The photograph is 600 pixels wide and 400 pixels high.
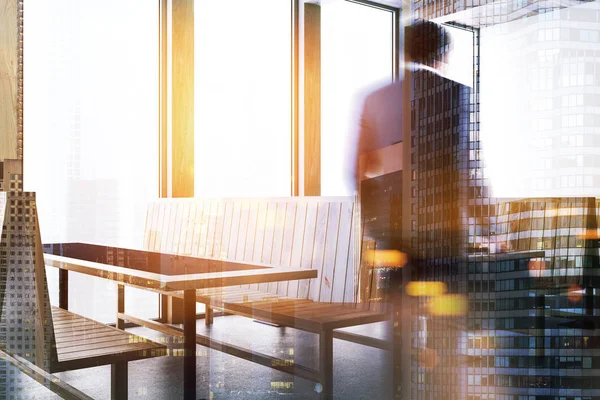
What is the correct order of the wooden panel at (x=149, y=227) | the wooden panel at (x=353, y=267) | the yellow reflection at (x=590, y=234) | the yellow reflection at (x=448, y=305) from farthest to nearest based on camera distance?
the wooden panel at (x=149, y=227), the wooden panel at (x=353, y=267), the yellow reflection at (x=448, y=305), the yellow reflection at (x=590, y=234)

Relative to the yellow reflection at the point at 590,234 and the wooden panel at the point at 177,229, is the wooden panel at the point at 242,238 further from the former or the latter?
the yellow reflection at the point at 590,234

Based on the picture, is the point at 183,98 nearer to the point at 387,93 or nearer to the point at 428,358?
the point at 387,93

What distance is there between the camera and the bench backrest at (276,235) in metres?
0.94

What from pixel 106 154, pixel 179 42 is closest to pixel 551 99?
pixel 179 42

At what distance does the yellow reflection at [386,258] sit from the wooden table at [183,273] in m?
0.13

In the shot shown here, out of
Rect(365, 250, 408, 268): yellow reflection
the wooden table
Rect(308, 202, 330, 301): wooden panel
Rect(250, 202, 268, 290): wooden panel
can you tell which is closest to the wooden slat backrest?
the wooden table

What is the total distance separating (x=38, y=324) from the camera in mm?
1108

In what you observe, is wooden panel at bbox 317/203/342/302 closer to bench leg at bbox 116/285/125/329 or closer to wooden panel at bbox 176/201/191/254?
wooden panel at bbox 176/201/191/254

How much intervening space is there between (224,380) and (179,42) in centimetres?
67

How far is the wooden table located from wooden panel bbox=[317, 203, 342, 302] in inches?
1.7

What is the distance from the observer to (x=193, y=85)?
1093mm

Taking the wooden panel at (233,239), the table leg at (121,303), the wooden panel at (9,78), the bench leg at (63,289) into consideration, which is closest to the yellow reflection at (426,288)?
the wooden panel at (233,239)

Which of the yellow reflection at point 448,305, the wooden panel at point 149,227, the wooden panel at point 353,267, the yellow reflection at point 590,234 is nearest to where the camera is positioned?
the yellow reflection at point 590,234

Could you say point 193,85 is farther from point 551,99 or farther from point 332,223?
point 551,99
